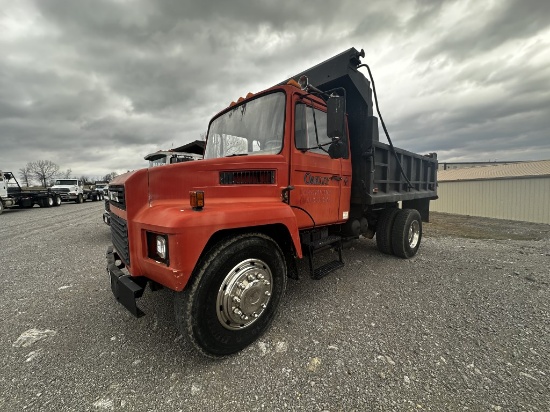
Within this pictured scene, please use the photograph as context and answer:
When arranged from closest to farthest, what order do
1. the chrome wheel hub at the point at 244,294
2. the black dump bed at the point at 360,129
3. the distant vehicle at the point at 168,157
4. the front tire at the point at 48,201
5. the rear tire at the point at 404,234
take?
the chrome wheel hub at the point at 244,294, the black dump bed at the point at 360,129, the rear tire at the point at 404,234, the distant vehicle at the point at 168,157, the front tire at the point at 48,201

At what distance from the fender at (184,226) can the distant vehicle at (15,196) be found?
765 inches

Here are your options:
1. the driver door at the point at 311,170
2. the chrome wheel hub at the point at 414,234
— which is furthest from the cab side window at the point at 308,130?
the chrome wheel hub at the point at 414,234

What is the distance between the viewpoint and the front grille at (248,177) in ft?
8.18

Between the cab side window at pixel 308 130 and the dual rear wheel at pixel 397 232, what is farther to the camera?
the dual rear wheel at pixel 397 232

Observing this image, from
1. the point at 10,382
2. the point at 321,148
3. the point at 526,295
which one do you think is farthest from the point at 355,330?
Result: the point at 10,382

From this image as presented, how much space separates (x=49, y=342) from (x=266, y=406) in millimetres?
2283

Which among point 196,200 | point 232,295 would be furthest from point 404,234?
point 196,200

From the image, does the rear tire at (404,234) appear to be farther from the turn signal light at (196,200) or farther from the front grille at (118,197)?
the front grille at (118,197)

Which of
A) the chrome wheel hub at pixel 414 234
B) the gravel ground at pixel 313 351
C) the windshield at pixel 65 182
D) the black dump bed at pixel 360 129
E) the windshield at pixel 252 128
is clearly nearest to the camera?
the gravel ground at pixel 313 351

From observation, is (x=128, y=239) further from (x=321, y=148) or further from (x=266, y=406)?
(x=321, y=148)

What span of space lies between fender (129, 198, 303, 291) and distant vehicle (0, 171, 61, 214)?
1943 cm

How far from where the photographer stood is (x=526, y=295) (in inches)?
131

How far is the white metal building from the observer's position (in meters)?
14.7

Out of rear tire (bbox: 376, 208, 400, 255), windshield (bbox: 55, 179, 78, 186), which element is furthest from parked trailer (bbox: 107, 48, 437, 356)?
windshield (bbox: 55, 179, 78, 186)
